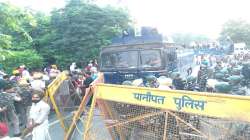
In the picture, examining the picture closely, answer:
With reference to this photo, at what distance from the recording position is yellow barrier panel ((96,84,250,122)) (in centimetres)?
532

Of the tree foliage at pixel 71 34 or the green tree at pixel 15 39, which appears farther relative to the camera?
the tree foliage at pixel 71 34

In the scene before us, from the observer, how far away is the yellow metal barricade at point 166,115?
546 centimetres

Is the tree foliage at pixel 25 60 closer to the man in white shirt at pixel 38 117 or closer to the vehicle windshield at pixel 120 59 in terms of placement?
the vehicle windshield at pixel 120 59

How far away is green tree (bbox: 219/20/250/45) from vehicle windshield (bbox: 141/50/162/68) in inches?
2023

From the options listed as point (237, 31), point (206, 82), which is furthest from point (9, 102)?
point (237, 31)

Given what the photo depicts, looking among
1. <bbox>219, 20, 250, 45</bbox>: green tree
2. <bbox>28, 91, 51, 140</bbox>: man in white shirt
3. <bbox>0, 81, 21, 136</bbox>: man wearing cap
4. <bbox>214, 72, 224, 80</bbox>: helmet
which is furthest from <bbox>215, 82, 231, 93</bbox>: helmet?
<bbox>219, 20, 250, 45</bbox>: green tree

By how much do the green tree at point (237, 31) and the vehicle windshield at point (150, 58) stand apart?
51382 millimetres

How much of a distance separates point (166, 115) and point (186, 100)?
0.49 metres

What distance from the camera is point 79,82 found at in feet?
55.8

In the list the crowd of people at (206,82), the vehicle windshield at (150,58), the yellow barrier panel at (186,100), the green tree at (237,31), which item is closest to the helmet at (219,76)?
the crowd of people at (206,82)

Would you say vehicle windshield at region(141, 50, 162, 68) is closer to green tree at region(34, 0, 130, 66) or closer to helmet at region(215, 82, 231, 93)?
helmet at region(215, 82, 231, 93)

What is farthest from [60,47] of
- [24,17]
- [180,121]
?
[180,121]

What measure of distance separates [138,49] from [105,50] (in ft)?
4.27

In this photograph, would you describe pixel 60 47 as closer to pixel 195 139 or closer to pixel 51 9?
pixel 51 9
